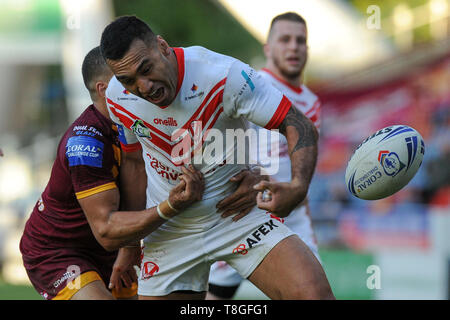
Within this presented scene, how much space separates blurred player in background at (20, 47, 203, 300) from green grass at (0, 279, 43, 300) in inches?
196

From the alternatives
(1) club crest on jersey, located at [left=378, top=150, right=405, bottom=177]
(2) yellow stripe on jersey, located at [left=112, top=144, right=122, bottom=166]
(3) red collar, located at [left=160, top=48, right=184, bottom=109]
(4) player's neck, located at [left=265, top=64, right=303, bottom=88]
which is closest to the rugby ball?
(1) club crest on jersey, located at [left=378, top=150, right=405, bottom=177]

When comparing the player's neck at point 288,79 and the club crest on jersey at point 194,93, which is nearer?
the club crest on jersey at point 194,93

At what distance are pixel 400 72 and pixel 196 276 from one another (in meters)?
13.5

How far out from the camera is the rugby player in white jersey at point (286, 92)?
611 centimetres

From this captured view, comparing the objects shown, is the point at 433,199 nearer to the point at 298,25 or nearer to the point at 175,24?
the point at 298,25

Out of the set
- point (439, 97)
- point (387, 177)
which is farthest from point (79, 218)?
point (439, 97)

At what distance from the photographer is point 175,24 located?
22.5 m

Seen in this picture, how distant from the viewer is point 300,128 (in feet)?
13.2

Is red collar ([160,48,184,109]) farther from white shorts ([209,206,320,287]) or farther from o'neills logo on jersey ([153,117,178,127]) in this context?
white shorts ([209,206,320,287])

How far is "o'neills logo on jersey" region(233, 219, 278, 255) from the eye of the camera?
4156mm

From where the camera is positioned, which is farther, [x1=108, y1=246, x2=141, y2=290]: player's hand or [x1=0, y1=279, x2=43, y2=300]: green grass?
[x1=0, y1=279, x2=43, y2=300]: green grass

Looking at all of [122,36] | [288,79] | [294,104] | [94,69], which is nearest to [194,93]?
[122,36]

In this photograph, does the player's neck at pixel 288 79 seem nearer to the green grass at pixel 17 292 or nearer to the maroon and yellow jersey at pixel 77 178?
the maroon and yellow jersey at pixel 77 178

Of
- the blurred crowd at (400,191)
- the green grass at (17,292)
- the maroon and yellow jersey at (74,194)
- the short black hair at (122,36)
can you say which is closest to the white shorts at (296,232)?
the maroon and yellow jersey at (74,194)
